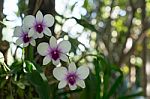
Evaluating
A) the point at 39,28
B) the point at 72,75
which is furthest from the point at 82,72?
the point at 39,28

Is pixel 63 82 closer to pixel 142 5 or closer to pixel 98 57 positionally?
pixel 98 57

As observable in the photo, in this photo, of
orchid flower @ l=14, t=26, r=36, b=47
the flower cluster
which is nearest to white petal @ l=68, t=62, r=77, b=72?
the flower cluster

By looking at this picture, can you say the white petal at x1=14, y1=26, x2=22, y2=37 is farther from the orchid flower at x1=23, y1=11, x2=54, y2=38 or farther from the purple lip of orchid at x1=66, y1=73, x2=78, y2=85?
the purple lip of orchid at x1=66, y1=73, x2=78, y2=85

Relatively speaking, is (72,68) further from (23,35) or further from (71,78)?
(23,35)

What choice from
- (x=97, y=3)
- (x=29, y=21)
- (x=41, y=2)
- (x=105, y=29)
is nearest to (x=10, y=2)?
(x=41, y=2)

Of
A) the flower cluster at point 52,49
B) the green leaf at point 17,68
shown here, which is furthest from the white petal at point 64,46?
the green leaf at point 17,68

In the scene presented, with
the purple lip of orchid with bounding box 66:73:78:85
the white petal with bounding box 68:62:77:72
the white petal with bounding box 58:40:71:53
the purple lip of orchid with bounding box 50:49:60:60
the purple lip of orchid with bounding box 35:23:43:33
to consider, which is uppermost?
the purple lip of orchid with bounding box 35:23:43:33

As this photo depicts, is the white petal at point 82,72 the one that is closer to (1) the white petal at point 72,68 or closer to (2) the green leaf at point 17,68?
(1) the white petal at point 72,68

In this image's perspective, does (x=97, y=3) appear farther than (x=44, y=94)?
Yes
